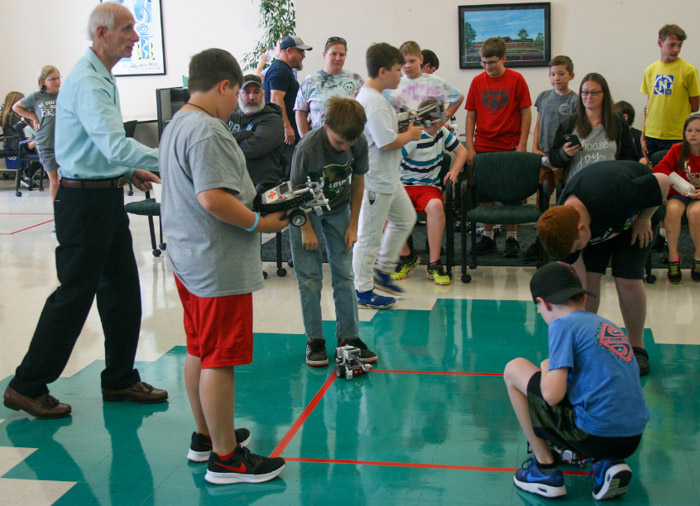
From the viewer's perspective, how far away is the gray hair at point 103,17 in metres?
3.21

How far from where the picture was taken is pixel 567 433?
2.54 meters

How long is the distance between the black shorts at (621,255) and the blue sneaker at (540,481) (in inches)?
51.4

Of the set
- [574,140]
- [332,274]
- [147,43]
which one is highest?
[147,43]

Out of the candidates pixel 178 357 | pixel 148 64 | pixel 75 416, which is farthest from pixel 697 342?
pixel 148 64

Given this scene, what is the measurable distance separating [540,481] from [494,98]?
14.3ft

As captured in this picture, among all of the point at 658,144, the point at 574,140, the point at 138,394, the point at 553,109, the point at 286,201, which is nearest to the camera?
the point at 286,201

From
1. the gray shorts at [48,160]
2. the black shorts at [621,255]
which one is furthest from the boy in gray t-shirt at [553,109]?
the gray shorts at [48,160]

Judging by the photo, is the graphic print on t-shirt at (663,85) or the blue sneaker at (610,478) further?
the graphic print on t-shirt at (663,85)

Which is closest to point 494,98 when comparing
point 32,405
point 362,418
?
point 362,418

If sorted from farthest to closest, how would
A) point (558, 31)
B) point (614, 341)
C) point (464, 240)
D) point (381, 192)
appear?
point (558, 31) < point (464, 240) < point (381, 192) < point (614, 341)

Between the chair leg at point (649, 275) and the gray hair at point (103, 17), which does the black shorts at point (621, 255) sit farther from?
the gray hair at point (103, 17)

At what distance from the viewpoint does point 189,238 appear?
262cm

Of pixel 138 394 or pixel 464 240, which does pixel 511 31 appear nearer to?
pixel 464 240

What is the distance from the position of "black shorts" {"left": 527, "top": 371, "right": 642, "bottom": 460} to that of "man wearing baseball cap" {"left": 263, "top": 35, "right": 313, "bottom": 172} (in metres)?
4.10
